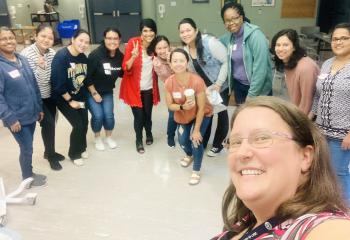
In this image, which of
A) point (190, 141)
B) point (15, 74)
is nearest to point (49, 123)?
point (15, 74)

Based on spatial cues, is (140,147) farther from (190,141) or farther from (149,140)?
(190,141)

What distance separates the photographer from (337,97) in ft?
6.51

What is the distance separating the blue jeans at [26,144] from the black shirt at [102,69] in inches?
29.0

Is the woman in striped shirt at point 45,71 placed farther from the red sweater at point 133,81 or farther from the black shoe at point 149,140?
the black shoe at point 149,140

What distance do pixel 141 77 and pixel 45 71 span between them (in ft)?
2.95

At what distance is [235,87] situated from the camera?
3018 millimetres

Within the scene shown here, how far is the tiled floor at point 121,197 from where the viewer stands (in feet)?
7.50

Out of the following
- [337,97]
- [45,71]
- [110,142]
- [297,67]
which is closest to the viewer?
[337,97]

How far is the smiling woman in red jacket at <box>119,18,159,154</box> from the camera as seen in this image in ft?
10.1

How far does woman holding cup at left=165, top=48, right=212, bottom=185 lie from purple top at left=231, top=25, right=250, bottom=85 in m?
0.38

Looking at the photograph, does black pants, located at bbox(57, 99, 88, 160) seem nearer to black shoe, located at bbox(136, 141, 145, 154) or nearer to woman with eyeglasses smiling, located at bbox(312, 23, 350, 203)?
black shoe, located at bbox(136, 141, 145, 154)

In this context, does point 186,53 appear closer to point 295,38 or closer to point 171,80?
point 171,80

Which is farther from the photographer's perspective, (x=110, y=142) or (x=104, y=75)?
(x=110, y=142)

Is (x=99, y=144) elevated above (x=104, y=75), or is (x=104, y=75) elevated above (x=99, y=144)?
(x=104, y=75)
